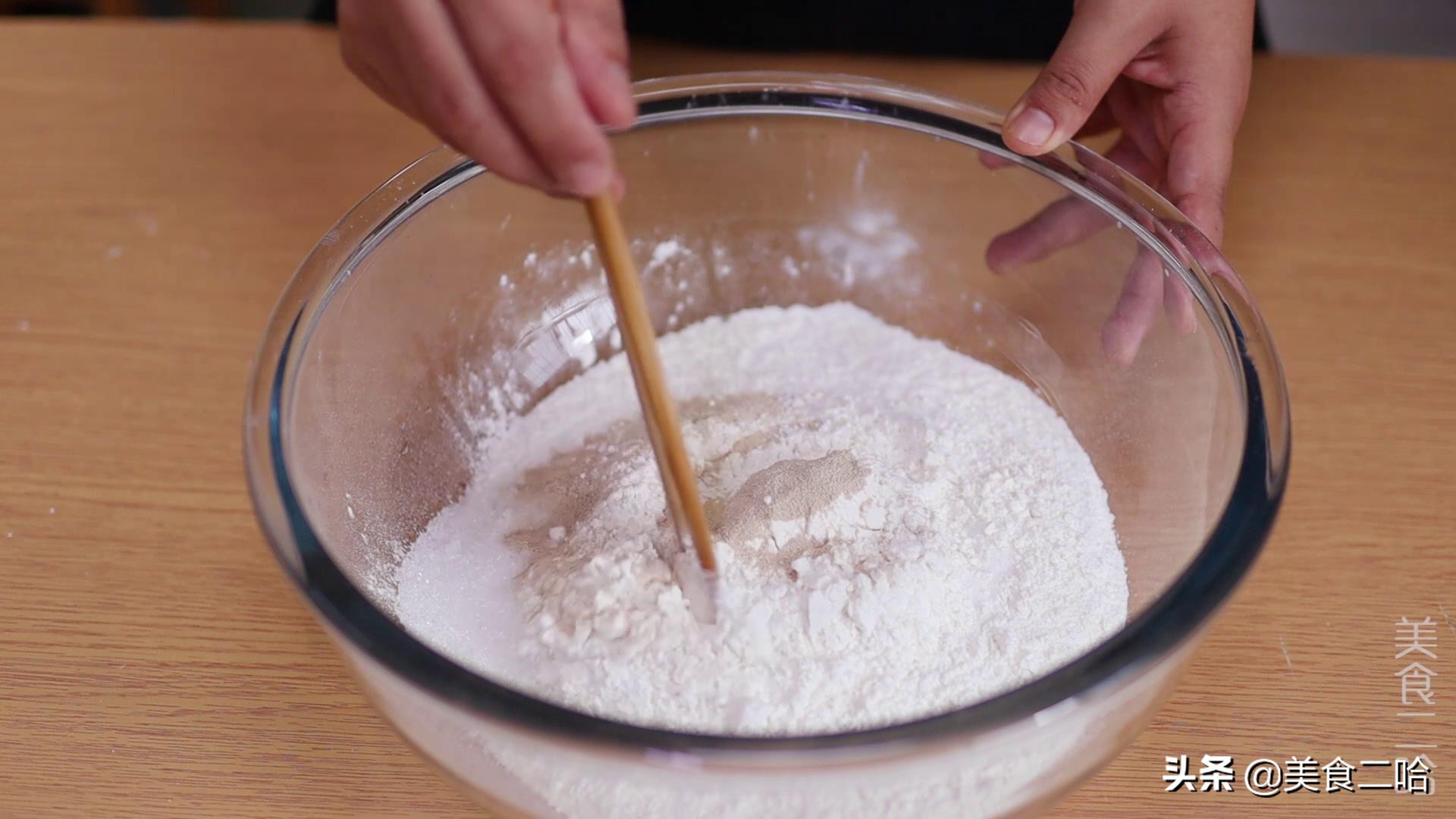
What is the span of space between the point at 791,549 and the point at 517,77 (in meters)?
0.26

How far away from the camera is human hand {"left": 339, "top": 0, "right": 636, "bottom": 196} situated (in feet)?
1.41

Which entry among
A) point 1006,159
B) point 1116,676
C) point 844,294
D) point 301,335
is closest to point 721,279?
point 844,294

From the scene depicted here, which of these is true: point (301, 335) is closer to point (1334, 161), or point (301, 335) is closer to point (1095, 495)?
point (1095, 495)

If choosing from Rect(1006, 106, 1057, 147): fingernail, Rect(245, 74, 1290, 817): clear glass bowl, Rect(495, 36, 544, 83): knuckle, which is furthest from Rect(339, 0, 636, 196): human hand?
Rect(1006, 106, 1057, 147): fingernail

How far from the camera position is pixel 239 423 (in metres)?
0.75

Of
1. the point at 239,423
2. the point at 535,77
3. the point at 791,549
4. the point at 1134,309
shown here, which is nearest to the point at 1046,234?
the point at 1134,309

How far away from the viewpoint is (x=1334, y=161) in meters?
0.91

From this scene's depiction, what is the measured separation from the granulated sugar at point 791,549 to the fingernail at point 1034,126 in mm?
146

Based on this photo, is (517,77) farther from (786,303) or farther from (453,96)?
(786,303)

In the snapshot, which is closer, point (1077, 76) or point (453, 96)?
point (453, 96)

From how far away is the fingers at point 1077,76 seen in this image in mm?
656

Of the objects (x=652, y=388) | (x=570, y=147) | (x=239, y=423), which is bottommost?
(x=239, y=423)

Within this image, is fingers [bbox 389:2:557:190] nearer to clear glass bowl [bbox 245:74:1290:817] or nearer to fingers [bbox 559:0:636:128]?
fingers [bbox 559:0:636:128]

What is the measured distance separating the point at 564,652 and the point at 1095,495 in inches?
11.9
